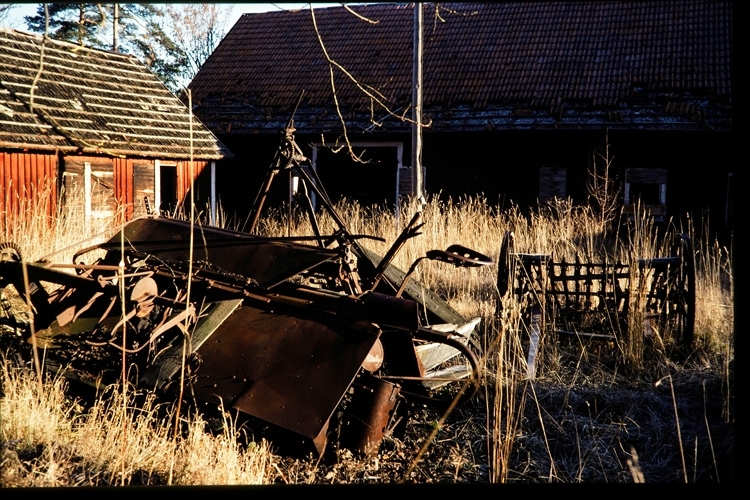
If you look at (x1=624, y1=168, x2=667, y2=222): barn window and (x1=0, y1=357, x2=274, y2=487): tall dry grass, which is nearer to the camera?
(x1=0, y1=357, x2=274, y2=487): tall dry grass

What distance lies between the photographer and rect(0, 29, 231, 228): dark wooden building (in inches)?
475

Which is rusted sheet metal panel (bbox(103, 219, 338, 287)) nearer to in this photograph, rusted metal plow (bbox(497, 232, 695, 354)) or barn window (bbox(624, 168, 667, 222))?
rusted metal plow (bbox(497, 232, 695, 354))

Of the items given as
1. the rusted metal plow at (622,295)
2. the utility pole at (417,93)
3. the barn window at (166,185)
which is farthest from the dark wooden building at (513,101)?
the rusted metal plow at (622,295)

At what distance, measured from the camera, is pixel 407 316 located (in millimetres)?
4211

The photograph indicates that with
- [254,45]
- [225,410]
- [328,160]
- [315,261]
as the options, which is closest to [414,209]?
[328,160]

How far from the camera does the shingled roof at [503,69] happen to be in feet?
51.1

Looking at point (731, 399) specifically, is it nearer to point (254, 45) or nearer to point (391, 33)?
point (391, 33)

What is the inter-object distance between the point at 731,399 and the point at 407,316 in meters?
2.51

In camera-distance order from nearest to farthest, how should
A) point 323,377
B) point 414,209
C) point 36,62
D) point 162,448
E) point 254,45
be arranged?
point 162,448
point 323,377
point 414,209
point 36,62
point 254,45

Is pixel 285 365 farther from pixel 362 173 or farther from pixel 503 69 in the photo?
pixel 362 173

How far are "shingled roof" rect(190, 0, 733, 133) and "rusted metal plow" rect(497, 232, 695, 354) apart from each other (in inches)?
359

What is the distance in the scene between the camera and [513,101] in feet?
53.3

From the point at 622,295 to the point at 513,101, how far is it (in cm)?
1033

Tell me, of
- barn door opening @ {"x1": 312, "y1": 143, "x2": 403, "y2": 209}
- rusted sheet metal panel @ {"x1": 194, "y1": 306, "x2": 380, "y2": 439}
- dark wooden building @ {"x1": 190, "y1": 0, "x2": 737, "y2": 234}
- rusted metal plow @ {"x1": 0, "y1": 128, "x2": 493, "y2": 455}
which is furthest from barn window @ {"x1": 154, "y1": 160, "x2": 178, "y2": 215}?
rusted sheet metal panel @ {"x1": 194, "y1": 306, "x2": 380, "y2": 439}
